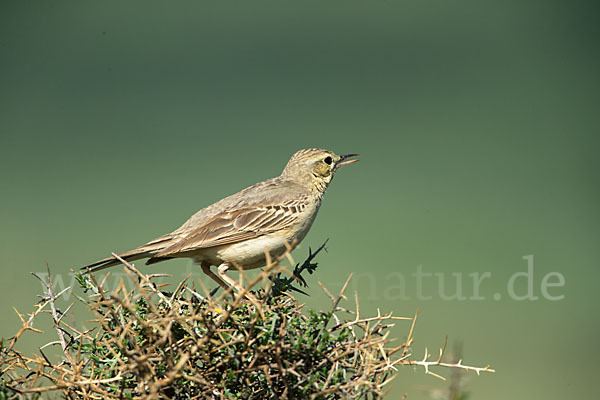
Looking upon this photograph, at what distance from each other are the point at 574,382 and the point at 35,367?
7456mm

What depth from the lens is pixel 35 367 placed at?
87.9 inches

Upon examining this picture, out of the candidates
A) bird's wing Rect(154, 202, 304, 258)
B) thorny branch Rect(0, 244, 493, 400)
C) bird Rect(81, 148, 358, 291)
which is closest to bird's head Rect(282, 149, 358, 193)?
bird Rect(81, 148, 358, 291)

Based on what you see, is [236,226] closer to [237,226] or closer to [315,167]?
[237,226]

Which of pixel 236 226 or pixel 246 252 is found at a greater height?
pixel 236 226

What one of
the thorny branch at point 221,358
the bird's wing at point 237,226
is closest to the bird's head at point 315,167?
the bird's wing at point 237,226

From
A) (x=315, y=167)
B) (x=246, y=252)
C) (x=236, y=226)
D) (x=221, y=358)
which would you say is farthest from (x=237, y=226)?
(x=221, y=358)

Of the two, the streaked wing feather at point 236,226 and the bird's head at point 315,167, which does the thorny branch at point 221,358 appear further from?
the bird's head at point 315,167

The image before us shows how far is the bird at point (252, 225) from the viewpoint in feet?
13.7

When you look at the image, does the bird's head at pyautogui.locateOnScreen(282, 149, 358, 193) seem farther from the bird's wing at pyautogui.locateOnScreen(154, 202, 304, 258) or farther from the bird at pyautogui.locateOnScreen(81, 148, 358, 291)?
the bird's wing at pyautogui.locateOnScreen(154, 202, 304, 258)

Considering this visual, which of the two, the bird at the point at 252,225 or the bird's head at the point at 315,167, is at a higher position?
the bird's head at the point at 315,167

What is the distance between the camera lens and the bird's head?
5.47 meters

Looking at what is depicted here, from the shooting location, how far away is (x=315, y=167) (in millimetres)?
5504

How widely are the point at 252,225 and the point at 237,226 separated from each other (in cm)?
11

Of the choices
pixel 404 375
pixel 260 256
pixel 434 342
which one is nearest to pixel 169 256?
pixel 260 256
